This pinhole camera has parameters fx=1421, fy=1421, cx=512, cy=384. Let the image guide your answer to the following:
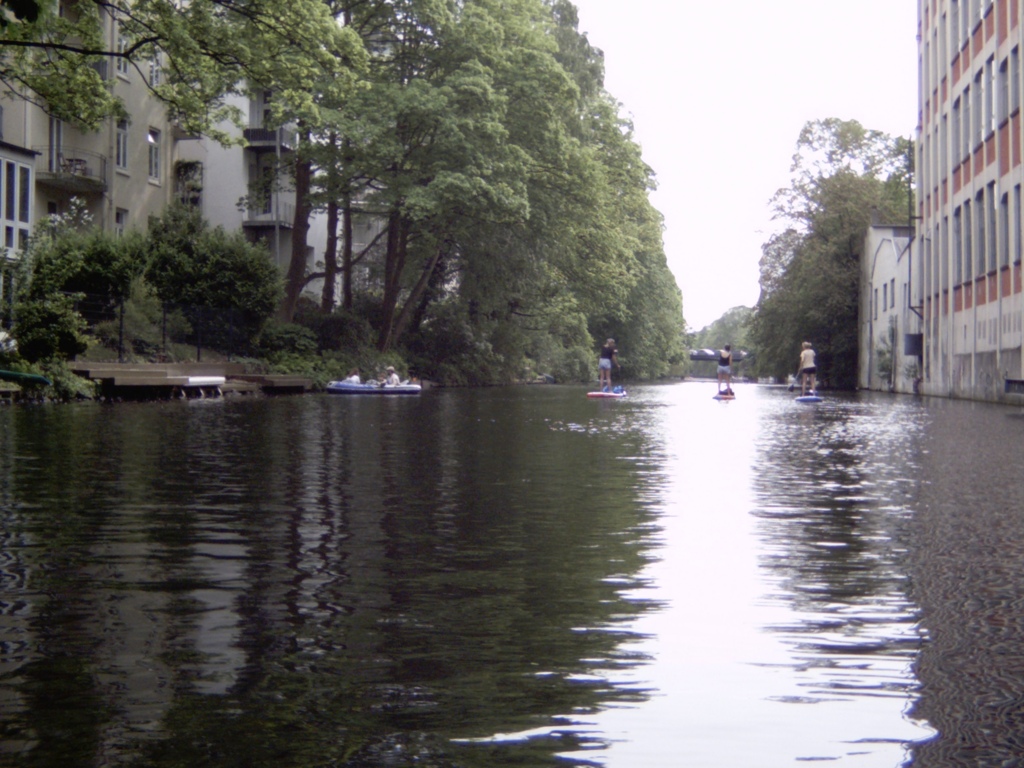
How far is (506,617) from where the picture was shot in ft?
18.0

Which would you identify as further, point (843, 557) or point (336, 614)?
point (843, 557)

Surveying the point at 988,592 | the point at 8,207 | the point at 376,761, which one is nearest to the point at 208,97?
the point at 8,207

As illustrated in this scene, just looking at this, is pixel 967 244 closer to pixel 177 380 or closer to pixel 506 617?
pixel 177 380

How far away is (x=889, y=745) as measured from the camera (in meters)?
3.59

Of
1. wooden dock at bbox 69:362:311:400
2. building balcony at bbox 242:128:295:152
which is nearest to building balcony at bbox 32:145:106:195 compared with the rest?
wooden dock at bbox 69:362:311:400

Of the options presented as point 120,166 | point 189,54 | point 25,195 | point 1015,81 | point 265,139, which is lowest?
point 25,195

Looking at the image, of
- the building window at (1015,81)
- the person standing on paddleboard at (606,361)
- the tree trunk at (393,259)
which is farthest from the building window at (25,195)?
the building window at (1015,81)

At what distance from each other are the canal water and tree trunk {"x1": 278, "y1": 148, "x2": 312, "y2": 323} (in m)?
35.4

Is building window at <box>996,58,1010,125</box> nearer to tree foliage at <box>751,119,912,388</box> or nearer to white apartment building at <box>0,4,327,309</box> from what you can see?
white apartment building at <box>0,4,327,309</box>

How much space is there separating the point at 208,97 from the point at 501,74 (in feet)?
71.0

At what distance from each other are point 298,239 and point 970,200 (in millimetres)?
21533

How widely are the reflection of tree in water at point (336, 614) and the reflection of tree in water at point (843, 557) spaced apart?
0.69m

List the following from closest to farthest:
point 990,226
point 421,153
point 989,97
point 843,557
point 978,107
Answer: point 843,557 < point 990,226 < point 989,97 < point 978,107 < point 421,153

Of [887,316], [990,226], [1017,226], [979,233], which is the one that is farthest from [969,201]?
[887,316]
